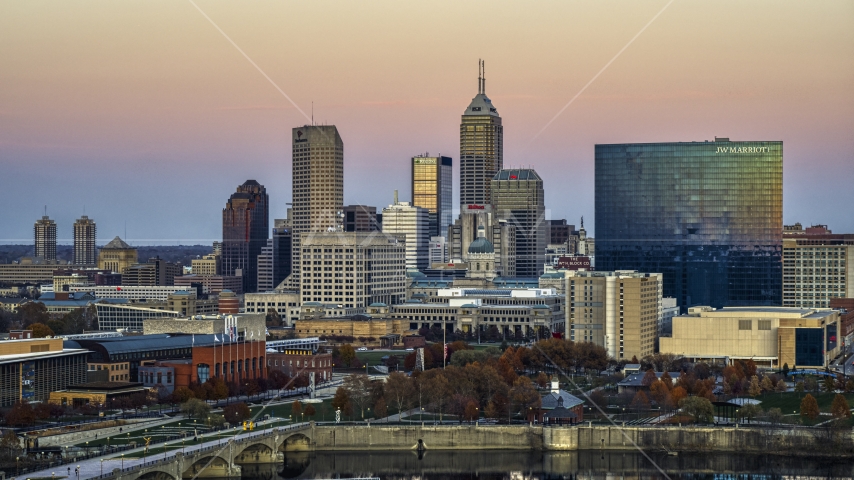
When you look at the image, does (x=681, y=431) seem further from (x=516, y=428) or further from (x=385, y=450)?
(x=385, y=450)

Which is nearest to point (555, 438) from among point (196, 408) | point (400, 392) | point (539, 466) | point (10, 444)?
point (539, 466)

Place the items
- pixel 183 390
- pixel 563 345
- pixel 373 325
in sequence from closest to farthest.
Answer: pixel 183 390, pixel 563 345, pixel 373 325

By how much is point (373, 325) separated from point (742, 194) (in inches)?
1686

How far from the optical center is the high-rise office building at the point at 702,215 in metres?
181

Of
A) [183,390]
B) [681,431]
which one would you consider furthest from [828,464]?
[183,390]

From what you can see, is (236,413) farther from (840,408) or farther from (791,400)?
(791,400)

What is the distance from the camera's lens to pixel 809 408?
10888cm

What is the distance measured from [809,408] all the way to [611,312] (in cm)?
4080

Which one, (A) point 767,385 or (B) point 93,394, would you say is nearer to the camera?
(B) point 93,394

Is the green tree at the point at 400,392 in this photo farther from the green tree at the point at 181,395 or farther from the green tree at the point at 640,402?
the green tree at the point at 640,402

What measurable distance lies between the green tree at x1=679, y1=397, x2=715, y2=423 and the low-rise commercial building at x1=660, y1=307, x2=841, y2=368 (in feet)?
112

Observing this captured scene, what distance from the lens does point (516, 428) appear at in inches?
4144

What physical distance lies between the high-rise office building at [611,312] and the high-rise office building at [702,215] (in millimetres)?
33067

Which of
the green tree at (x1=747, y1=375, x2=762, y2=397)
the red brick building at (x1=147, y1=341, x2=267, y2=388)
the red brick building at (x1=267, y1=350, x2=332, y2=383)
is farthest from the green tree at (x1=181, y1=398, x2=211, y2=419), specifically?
the green tree at (x1=747, y1=375, x2=762, y2=397)
